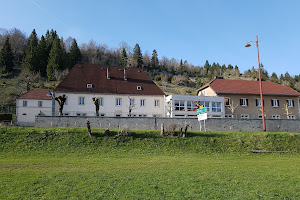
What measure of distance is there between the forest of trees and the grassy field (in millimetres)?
60539

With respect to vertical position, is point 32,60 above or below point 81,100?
above

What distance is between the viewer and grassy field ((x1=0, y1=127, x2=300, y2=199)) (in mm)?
8602

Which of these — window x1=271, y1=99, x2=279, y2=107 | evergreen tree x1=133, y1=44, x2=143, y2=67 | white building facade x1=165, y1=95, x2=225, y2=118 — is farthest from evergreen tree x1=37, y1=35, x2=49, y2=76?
window x1=271, y1=99, x2=279, y2=107

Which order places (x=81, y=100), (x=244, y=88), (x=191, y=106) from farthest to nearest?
1. (x=244, y=88)
2. (x=191, y=106)
3. (x=81, y=100)

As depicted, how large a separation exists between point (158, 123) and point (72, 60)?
62367 millimetres

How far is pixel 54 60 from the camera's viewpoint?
8000 centimetres

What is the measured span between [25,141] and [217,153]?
628 inches

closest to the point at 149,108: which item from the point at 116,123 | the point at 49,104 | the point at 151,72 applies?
the point at 116,123

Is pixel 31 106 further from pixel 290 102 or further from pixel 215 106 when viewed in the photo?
pixel 290 102

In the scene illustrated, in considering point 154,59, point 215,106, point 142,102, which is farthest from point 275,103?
point 154,59

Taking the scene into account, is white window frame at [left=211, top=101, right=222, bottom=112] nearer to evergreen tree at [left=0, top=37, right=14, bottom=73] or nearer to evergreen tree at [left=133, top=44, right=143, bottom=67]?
evergreen tree at [left=0, top=37, right=14, bottom=73]

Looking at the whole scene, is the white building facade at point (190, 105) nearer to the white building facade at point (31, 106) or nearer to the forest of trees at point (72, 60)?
the white building facade at point (31, 106)

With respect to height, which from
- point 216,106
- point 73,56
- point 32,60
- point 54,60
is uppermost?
point 73,56

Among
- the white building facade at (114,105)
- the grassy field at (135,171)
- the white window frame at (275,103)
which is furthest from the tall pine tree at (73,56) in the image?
the grassy field at (135,171)
